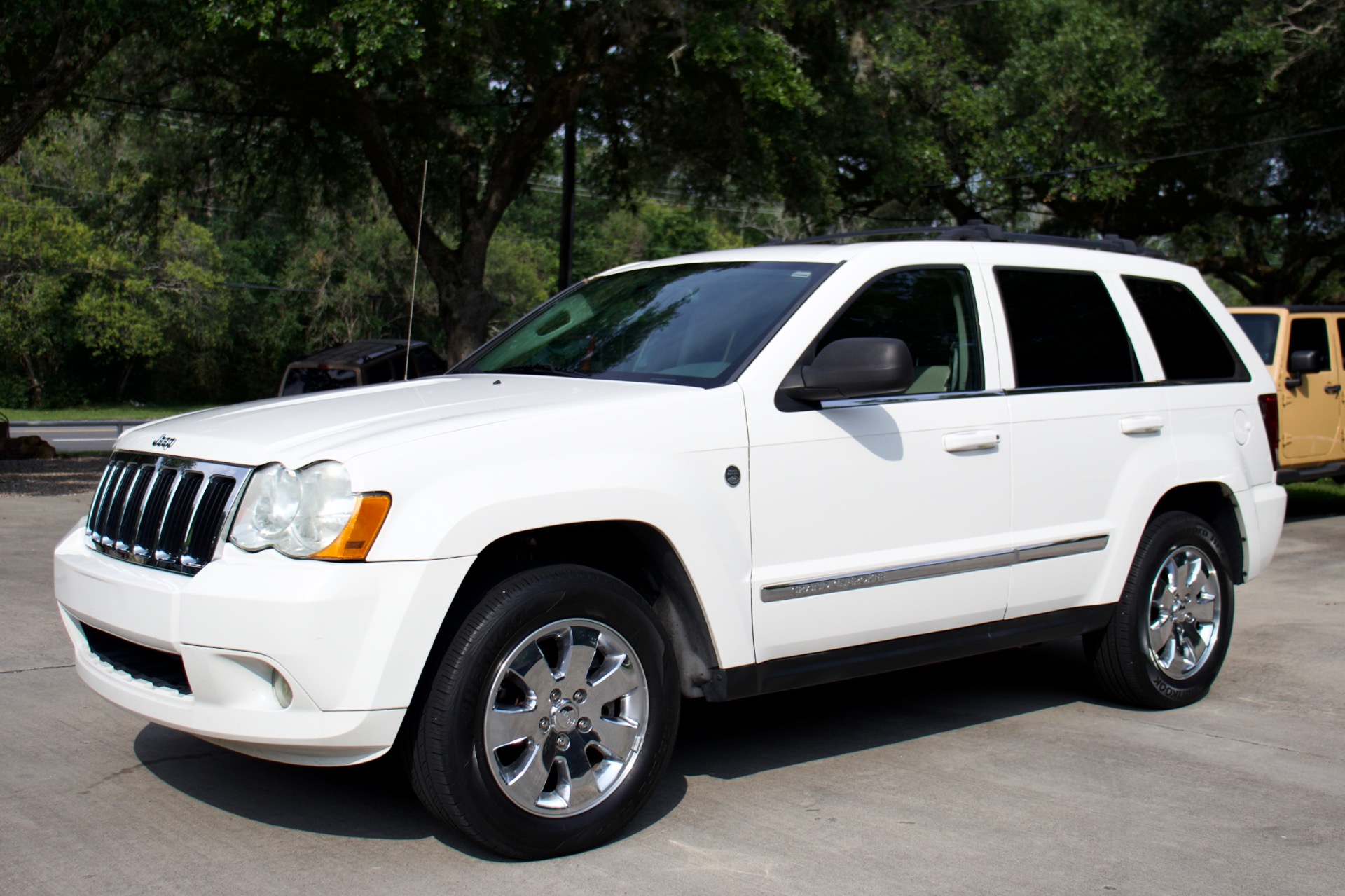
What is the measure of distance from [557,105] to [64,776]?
14152 millimetres

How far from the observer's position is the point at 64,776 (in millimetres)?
4598

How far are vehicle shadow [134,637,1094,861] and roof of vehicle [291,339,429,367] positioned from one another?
51.0 ft

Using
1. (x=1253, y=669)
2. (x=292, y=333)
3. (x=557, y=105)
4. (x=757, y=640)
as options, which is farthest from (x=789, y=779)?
(x=292, y=333)

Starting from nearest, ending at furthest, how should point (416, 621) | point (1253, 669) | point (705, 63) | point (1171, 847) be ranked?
point (416, 621) → point (1171, 847) → point (1253, 669) → point (705, 63)

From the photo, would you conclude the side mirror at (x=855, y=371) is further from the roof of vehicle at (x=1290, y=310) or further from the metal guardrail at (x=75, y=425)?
the metal guardrail at (x=75, y=425)

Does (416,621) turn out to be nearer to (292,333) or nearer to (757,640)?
(757,640)

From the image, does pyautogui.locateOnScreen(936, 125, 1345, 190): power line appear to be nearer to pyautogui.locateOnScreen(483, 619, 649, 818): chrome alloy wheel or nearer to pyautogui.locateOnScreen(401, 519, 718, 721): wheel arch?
pyautogui.locateOnScreen(401, 519, 718, 721): wheel arch

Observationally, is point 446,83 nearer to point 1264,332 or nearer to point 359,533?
point 1264,332

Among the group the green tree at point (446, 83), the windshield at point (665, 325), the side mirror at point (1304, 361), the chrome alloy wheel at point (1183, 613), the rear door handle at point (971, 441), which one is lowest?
the chrome alloy wheel at point (1183, 613)

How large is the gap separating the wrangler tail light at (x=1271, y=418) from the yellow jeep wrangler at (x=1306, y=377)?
5.73 meters

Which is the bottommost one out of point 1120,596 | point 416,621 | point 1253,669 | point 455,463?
point 1253,669

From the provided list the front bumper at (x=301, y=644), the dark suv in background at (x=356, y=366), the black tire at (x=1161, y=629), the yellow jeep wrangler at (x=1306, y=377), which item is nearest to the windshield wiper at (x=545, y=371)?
the front bumper at (x=301, y=644)

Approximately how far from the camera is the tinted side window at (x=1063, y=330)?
5246 mm

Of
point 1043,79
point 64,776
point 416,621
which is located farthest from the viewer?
point 1043,79
